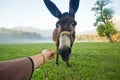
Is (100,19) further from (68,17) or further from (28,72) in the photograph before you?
(28,72)

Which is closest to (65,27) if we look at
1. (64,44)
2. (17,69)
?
(64,44)

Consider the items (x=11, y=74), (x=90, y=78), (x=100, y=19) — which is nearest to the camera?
Answer: (x=11, y=74)

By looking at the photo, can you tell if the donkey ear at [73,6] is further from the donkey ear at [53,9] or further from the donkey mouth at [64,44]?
the donkey mouth at [64,44]

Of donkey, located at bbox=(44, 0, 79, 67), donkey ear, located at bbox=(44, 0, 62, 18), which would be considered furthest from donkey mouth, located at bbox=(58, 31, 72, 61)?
donkey ear, located at bbox=(44, 0, 62, 18)

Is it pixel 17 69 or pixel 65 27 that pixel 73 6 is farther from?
pixel 17 69

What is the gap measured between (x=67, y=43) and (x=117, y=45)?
314 cm

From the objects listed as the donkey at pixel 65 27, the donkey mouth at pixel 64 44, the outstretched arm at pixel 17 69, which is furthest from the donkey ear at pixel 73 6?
the outstretched arm at pixel 17 69

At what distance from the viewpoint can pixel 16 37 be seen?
6.11m

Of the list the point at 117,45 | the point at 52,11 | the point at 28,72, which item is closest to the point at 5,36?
the point at 117,45

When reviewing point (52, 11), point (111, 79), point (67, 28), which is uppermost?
point (52, 11)

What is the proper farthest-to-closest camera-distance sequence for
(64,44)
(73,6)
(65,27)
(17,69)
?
(73,6) → (65,27) → (64,44) → (17,69)

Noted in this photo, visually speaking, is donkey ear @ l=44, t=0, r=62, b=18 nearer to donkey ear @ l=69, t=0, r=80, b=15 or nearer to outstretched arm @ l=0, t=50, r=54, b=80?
donkey ear @ l=69, t=0, r=80, b=15

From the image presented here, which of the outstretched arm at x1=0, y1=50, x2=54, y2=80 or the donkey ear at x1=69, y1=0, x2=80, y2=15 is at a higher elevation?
the donkey ear at x1=69, y1=0, x2=80, y2=15

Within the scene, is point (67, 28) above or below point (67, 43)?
above
